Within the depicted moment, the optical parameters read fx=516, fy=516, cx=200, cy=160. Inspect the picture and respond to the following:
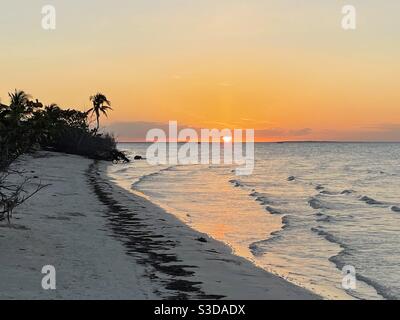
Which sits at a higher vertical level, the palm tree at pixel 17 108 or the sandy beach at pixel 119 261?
the palm tree at pixel 17 108

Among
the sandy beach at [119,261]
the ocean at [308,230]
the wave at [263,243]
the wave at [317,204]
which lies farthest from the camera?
the wave at [317,204]

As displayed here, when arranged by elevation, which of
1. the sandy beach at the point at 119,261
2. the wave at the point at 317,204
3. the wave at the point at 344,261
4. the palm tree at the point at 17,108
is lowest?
the wave at the point at 317,204

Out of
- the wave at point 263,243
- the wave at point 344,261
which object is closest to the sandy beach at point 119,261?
the wave at point 263,243

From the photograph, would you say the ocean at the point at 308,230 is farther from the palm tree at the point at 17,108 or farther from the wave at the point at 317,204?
the palm tree at the point at 17,108

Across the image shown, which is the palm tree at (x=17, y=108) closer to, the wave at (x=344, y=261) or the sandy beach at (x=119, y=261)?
the sandy beach at (x=119, y=261)

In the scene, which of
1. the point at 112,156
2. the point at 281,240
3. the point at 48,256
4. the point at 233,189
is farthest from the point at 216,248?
the point at 112,156

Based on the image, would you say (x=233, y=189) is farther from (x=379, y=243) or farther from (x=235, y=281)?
(x=235, y=281)

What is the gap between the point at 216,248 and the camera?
14.8m

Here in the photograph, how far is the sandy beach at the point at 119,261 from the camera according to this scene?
9.09 meters

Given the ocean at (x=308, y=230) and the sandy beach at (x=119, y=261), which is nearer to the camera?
the sandy beach at (x=119, y=261)

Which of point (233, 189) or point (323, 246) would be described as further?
point (233, 189)

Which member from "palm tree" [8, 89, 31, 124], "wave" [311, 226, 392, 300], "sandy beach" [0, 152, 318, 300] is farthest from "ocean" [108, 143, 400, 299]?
"palm tree" [8, 89, 31, 124]

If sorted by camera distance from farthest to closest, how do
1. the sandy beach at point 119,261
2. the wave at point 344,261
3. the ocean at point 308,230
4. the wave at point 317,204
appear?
1. the wave at point 317,204
2. the ocean at point 308,230
3. the wave at point 344,261
4. the sandy beach at point 119,261

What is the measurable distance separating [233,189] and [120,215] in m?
19.8
